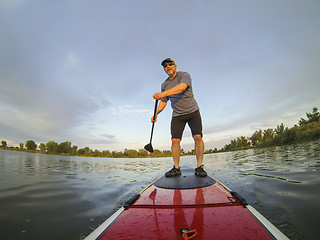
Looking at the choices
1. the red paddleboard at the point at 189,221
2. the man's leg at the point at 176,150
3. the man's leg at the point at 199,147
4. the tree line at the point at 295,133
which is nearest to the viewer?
the red paddleboard at the point at 189,221

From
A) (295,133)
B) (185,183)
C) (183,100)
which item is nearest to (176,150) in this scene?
(185,183)

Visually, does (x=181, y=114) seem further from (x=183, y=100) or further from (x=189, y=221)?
(x=189, y=221)

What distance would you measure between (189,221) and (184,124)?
294cm

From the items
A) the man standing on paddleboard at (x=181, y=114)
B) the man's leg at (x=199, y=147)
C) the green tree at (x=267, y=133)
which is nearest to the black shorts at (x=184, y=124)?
the man standing on paddleboard at (x=181, y=114)

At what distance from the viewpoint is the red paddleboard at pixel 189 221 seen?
A: 1041 millimetres

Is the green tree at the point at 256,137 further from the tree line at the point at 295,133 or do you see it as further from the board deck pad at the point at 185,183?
the board deck pad at the point at 185,183

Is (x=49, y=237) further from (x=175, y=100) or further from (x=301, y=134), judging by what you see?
(x=301, y=134)

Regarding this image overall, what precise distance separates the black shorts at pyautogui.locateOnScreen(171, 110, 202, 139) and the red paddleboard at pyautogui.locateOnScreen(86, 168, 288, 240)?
2.07m

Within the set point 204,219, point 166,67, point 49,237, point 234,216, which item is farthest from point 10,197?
point 166,67

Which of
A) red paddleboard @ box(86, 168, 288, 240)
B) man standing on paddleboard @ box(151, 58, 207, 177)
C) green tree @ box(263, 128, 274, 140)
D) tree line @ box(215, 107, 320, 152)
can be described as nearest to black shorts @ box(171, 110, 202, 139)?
man standing on paddleboard @ box(151, 58, 207, 177)

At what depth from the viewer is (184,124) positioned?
160 inches

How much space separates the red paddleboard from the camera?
3.42 ft

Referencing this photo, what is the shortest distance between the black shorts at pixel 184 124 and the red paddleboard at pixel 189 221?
2074 mm

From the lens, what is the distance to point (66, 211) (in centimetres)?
222
